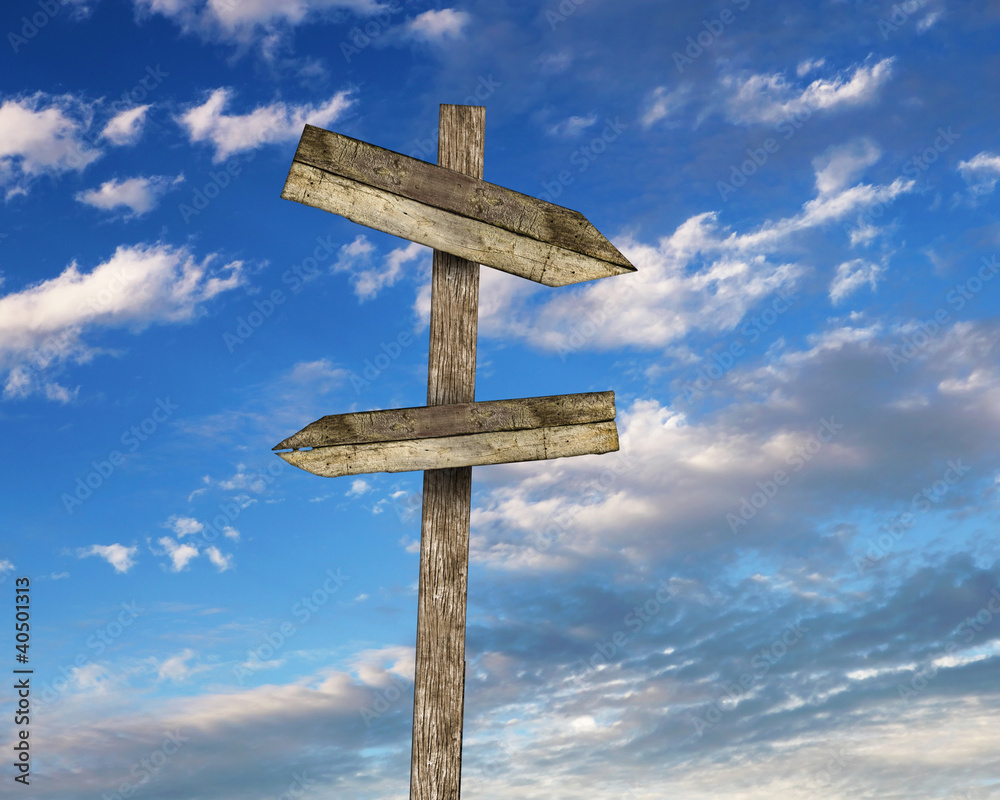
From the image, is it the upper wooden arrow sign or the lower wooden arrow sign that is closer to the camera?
the lower wooden arrow sign

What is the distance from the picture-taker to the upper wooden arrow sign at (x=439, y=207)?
5473 mm

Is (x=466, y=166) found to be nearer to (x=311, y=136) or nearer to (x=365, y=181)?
(x=365, y=181)

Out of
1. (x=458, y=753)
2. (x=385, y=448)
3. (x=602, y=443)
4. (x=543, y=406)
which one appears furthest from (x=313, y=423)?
(x=458, y=753)

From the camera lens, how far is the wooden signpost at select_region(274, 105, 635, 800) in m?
5.24

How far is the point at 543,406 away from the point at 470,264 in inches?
45.8

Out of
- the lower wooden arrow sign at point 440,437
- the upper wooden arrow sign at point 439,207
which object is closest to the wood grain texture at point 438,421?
the lower wooden arrow sign at point 440,437

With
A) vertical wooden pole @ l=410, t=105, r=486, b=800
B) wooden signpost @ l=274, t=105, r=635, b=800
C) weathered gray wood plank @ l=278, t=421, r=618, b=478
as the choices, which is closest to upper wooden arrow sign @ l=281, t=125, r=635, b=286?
wooden signpost @ l=274, t=105, r=635, b=800

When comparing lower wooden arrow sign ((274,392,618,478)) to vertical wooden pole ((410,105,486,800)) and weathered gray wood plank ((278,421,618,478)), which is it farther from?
vertical wooden pole ((410,105,486,800))

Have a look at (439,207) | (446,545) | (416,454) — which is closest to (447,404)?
(416,454)

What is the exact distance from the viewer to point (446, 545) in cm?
536

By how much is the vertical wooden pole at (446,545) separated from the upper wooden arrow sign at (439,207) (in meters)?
0.22

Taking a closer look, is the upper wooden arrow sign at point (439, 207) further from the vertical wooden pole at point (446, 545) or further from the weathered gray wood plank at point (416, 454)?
the weathered gray wood plank at point (416, 454)

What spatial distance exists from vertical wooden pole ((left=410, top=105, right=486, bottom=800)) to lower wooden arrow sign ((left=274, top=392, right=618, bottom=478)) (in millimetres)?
243

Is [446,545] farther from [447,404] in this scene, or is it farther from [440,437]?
[447,404]
